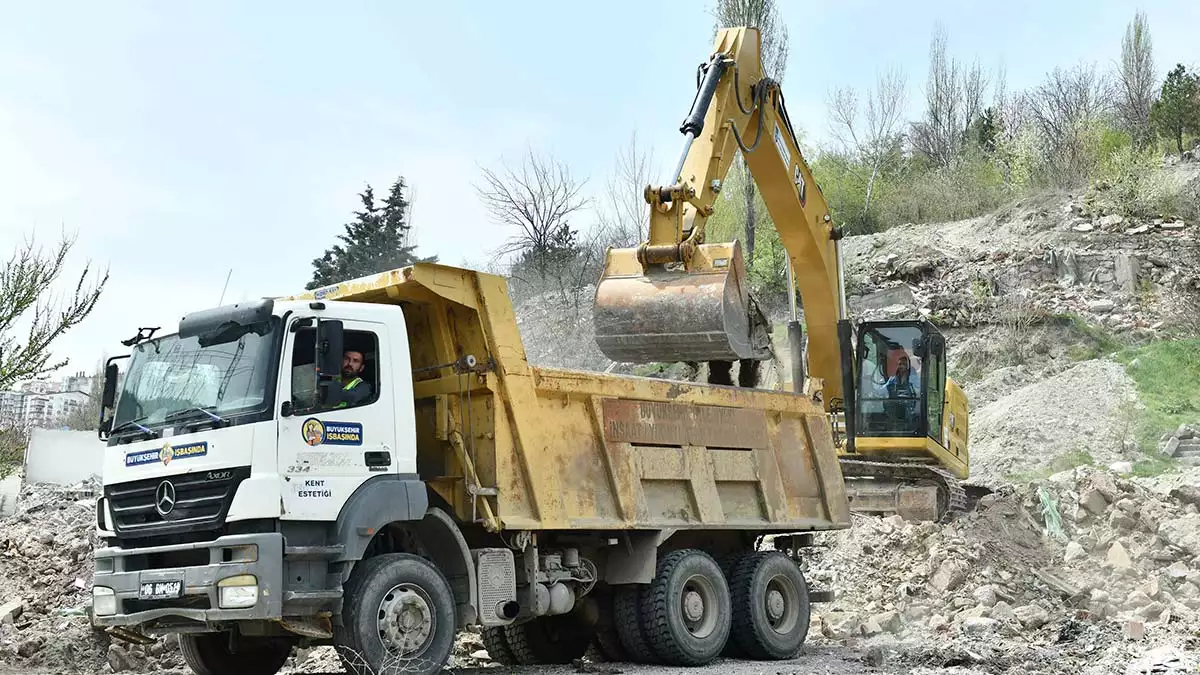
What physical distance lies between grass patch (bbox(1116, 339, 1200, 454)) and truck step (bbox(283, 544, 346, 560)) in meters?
19.2

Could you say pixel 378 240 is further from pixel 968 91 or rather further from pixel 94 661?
pixel 968 91

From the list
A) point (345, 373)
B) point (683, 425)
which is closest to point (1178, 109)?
point (683, 425)

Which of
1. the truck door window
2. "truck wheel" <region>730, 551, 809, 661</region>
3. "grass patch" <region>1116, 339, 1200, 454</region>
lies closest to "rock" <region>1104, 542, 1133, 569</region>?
"truck wheel" <region>730, 551, 809, 661</region>

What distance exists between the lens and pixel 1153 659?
31.5 feet

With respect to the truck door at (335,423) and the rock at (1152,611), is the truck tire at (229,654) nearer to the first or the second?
the truck door at (335,423)

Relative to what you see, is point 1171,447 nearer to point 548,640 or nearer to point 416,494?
point 548,640

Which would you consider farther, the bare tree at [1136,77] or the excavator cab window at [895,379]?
the bare tree at [1136,77]

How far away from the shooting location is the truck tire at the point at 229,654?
30.4ft

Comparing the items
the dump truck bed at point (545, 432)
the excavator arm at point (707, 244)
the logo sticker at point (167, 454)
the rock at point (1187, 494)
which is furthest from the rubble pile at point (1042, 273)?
the logo sticker at point (167, 454)

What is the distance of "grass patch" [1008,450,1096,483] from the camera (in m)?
21.5

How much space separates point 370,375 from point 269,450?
3.16 feet

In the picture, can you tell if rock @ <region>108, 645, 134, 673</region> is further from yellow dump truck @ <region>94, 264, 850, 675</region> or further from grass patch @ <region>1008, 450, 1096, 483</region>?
grass patch @ <region>1008, 450, 1096, 483</region>

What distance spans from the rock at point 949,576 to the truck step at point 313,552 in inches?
304

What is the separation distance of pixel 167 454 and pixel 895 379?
11.0 meters
